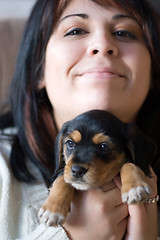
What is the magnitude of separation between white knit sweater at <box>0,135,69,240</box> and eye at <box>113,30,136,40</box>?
86 centimetres

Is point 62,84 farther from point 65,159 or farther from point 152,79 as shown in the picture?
point 152,79

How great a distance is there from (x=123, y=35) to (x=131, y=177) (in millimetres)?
777

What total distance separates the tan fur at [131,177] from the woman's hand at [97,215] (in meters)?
0.17

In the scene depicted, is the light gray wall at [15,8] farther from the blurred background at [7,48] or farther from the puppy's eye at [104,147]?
the puppy's eye at [104,147]

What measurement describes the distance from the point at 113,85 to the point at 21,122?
0.64 metres

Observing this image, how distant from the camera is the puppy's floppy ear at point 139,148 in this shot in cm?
118

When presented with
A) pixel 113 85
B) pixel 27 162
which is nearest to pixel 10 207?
pixel 27 162

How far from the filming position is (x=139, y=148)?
1195 millimetres

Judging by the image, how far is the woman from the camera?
4.12 ft

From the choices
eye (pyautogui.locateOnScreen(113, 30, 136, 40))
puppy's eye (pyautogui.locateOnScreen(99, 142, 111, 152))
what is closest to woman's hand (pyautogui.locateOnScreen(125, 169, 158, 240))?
puppy's eye (pyautogui.locateOnScreen(99, 142, 111, 152))

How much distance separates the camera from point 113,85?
1.39m

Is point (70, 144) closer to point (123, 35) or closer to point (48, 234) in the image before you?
point (48, 234)

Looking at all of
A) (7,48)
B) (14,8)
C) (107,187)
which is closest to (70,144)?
(107,187)

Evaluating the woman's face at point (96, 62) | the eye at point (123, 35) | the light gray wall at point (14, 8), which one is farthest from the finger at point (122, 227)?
the light gray wall at point (14, 8)
